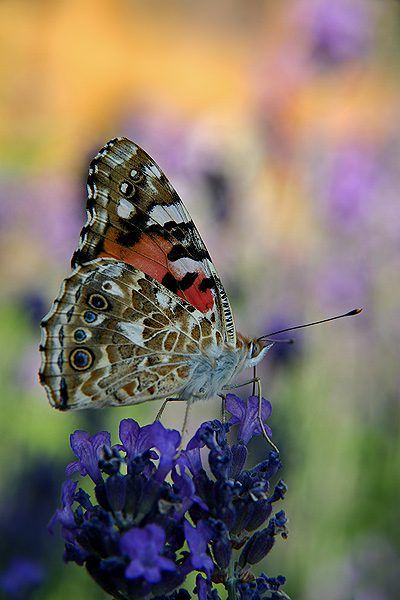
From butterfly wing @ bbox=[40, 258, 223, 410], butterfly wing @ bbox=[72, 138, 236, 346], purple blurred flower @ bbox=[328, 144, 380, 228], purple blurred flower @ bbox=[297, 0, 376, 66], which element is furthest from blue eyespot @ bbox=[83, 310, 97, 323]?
purple blurred flower @ bbox=[297, 0, 376, 66]

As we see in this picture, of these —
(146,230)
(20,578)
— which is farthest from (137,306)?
(20,578)

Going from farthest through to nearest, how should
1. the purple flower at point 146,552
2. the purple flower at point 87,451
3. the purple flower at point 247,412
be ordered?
the purple flower at point 247,412 < the purple flower at point 87,451 < the purple flower at point 146,552

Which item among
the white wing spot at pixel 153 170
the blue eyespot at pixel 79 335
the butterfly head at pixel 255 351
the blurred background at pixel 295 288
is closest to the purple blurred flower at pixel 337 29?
the blurred background at pixel 295 288

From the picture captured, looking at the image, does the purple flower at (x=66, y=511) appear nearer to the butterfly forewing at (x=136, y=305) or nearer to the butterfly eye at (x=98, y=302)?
the butterfly forewing at (x=136, y=305)

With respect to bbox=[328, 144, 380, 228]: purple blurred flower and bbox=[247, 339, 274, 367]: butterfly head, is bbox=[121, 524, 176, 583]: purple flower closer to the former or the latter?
bbox=[247, 339, 274, 367]: butterfly head

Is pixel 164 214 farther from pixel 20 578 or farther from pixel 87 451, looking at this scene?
pixel 20 578
